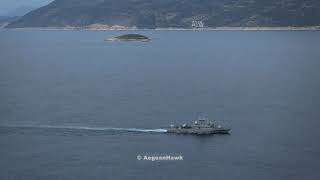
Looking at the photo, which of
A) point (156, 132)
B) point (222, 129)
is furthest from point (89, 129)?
point (222, 129)

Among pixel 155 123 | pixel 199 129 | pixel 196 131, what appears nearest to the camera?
pixel 196 131

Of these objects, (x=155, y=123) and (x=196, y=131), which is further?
(x=155, y=123)

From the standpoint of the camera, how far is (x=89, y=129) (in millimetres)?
96750

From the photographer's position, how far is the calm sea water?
7981 cm

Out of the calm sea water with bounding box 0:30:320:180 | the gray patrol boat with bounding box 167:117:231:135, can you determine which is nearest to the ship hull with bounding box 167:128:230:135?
the gray patrol boat with bounding box 167:117:231:135

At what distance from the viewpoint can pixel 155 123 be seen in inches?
3981

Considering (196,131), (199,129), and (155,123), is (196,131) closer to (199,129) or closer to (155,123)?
(199,129)

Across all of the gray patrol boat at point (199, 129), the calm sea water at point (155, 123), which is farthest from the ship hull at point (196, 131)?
the calm sea water at point (155, 123)

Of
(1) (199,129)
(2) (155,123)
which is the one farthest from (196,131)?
(2) (155,123)

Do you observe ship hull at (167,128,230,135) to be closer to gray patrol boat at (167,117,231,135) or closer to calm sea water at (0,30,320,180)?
gray patrol boat at (167,117,231,135)

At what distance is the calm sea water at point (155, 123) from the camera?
79812 mm

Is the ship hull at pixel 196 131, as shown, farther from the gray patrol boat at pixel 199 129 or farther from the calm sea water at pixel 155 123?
the calm sea water at pixel 155 123

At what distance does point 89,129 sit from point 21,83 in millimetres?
52503

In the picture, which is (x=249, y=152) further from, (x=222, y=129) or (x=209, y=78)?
(x=209, y=78)
